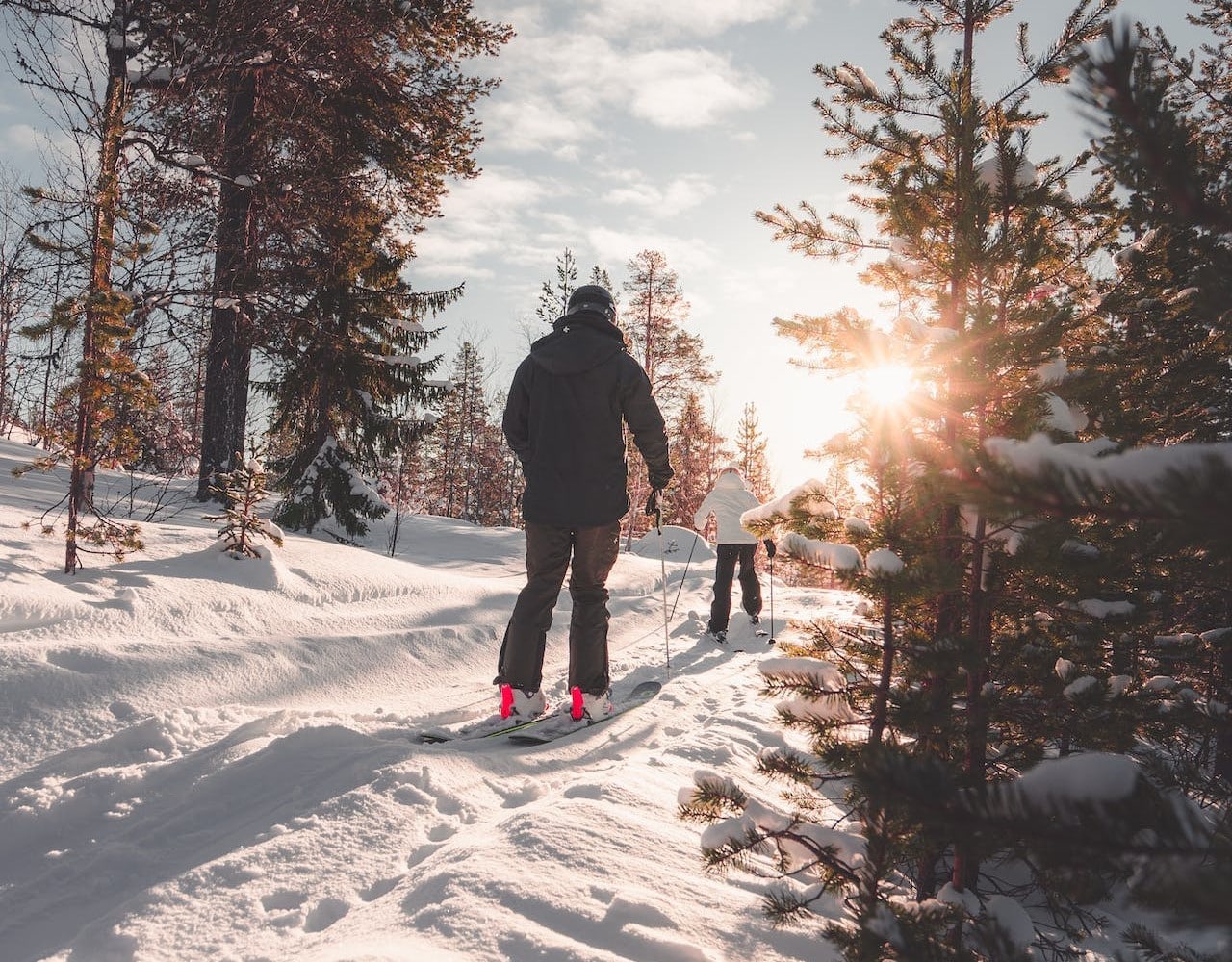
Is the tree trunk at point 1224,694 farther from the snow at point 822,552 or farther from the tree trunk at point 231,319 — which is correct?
the tree trunk at point 231,319

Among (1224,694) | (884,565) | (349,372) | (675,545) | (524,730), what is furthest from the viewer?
(675,545)

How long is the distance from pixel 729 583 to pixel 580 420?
428 cm

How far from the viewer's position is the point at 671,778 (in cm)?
301

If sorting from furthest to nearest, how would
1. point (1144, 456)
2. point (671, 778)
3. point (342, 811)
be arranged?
point (671, 778) → point (342, 811) → point (1144, 456)

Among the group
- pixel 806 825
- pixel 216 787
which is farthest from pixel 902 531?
pixel 216 787

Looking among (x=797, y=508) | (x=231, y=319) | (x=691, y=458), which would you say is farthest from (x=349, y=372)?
(x=691, y=458)

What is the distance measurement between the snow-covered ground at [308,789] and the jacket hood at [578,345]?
2224 millimetres

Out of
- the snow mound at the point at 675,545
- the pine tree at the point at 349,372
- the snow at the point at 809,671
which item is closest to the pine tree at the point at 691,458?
the snow mound at the point at 675,545

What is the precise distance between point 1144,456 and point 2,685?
4.31 meters

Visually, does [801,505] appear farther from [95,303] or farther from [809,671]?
[95,303]

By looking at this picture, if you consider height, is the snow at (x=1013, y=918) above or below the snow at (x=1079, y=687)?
below

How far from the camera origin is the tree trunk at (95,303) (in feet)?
16.0

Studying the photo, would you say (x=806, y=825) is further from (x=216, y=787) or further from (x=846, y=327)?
(x=216, y=787)

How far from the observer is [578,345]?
4.02m
